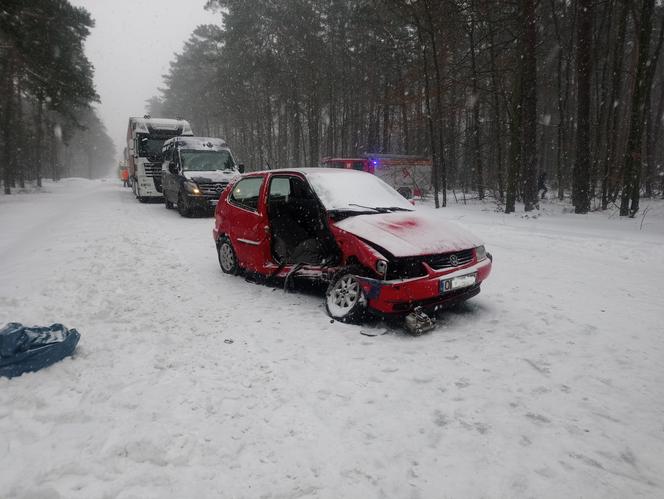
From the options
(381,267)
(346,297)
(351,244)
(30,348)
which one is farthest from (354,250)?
(30,348)

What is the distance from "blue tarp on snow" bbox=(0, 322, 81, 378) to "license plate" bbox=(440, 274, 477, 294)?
142 inches

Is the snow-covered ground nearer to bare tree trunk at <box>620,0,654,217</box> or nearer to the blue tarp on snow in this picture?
the blue tarp on snow

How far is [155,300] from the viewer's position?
5.46 meters

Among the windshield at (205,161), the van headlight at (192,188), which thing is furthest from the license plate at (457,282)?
the windshield at (205,161)

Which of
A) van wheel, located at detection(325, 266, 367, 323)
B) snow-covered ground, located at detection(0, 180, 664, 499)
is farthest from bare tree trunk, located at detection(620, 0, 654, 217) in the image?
van wheel, located at detection(325, 266, 367, 323)

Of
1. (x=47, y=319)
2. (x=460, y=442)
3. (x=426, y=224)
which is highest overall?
(x=426, y=224)

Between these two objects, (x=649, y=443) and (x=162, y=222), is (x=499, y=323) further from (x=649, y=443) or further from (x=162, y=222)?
(x=162, y=222)

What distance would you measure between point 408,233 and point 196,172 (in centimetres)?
1062

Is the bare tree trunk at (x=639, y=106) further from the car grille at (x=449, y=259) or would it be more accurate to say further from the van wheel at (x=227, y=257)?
the van wheel at (x=227, y=257)

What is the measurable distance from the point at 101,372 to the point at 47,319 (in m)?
1.62

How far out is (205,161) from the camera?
1401cm

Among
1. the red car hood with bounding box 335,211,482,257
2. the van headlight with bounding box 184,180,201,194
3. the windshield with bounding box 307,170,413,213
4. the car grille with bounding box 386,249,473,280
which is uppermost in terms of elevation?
the van headlight with bounding box 184,180,201,194

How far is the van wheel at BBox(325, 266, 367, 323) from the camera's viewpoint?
4.46 m

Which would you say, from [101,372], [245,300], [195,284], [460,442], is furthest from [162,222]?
[460,442]
